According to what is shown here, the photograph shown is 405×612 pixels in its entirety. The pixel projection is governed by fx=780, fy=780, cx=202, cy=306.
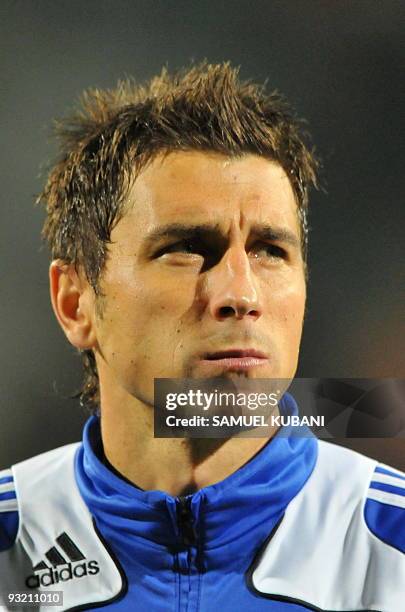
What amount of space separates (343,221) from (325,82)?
0.74 ft

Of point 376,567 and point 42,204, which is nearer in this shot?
point 376,567

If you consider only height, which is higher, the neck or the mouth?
the mouth

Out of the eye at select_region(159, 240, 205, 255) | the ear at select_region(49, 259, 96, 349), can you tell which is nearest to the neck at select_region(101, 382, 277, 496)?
the ear at select_region(49, 259, 96, 349)

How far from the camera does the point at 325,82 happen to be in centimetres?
124

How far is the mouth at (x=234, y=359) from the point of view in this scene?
3.44ft

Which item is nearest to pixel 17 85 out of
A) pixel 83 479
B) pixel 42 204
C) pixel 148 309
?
pixel 42 204

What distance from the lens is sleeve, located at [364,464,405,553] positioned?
1082 millimetres

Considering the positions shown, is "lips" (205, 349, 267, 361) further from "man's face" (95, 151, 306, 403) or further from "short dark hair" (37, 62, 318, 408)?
"short dark hair" (37, 62, 318, 408)

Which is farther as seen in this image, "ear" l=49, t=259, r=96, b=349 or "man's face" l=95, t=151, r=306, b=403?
"ear" l=49, t=259, r=96, b=349

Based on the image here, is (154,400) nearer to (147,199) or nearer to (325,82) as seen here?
(147,199)

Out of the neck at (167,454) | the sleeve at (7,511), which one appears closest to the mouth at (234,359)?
the neck at (167,454)

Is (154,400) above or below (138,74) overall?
below

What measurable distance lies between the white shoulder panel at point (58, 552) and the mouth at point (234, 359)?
320 millimetres

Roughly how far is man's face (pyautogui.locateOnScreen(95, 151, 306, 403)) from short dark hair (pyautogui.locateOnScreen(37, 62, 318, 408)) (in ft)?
0.11
